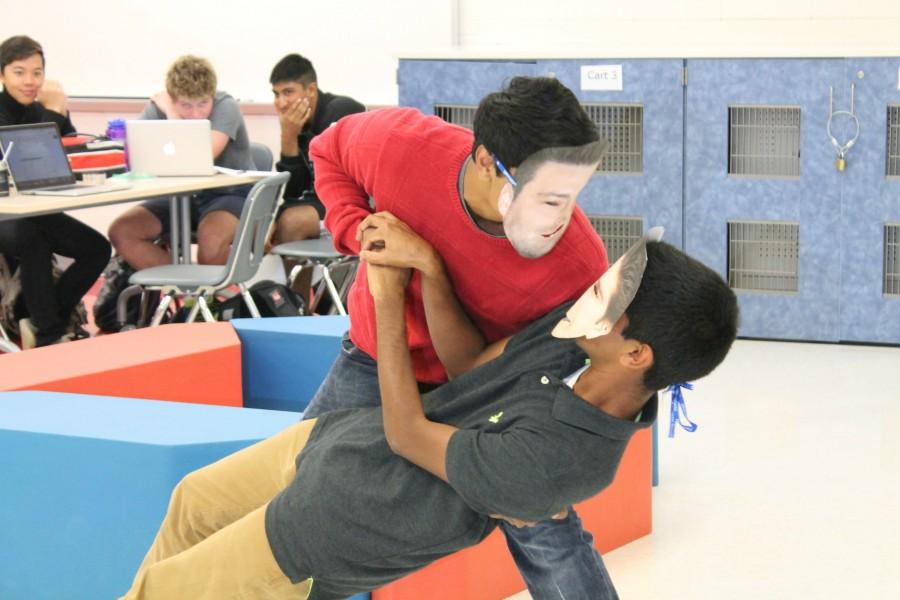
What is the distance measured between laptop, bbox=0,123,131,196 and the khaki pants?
3.19m

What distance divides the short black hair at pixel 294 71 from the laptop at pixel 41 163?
0.89m

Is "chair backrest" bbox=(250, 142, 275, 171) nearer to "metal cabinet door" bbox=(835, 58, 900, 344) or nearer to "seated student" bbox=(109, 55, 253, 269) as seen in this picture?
"seated student" bbox=(109, 55, 253, 269)

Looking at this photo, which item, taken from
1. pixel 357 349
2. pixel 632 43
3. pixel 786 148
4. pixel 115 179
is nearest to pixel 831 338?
pixel 786 148

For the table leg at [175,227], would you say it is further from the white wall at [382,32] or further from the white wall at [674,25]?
the white wall at [674,25]

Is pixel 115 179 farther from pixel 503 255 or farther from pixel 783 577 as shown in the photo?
pixel 503 255

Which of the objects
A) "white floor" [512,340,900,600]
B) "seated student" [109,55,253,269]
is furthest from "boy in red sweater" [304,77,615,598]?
"seated student" [109,55,253,269]

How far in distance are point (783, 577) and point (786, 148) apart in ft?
8.94

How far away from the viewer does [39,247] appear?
5.19 m

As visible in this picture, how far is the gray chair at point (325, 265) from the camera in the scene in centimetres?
531

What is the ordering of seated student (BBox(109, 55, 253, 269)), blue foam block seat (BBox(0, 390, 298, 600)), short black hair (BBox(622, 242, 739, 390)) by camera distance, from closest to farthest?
short black hair (BBox(622, 242, 739, 390)) < blue foam block seat (BBox(0, 390, 298, 600)) < seated student (BBox(109, 55, 253, 269))

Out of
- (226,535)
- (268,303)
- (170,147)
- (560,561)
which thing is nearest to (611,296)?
(560,561)

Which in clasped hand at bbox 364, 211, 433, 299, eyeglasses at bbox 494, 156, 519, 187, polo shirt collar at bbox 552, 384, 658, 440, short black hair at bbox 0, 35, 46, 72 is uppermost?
short black hair at bbox 0, 35, 46, 72

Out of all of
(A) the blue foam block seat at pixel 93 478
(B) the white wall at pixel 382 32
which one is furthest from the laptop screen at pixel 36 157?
(A) the blue foam block seat at pixel 93 478

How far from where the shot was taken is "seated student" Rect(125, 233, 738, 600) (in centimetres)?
175
